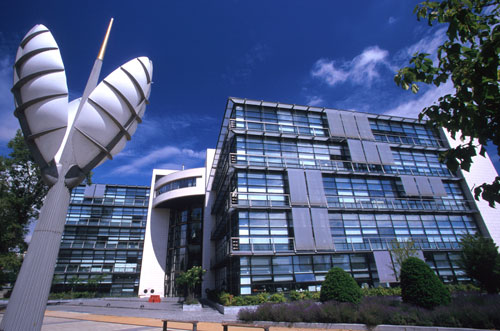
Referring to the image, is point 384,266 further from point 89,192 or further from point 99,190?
point 89,192

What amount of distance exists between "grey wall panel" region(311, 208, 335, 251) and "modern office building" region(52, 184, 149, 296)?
3788 centimetres

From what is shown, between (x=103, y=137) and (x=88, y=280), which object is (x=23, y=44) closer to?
(x=103, y=137)

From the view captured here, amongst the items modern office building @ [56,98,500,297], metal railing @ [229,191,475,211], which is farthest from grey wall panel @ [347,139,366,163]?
metal railing @ [229,191,475,211]

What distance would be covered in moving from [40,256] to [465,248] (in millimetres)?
24171

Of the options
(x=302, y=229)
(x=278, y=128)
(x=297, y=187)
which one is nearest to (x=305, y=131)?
(x=278, y=128)

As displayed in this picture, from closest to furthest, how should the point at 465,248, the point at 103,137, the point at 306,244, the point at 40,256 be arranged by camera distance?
the point at 40,256
the point at 103,137
the point at 465,248
the point at 306,244

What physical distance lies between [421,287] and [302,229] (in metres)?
10.4

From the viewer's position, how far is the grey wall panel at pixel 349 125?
26.9 meters

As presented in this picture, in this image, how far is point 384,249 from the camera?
22.6m

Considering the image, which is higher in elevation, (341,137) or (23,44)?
(341,137)

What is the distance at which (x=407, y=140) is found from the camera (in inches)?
1182

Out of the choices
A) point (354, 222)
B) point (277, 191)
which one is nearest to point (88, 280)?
point (277, 191)

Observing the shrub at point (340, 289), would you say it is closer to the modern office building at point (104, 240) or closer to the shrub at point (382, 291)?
the shrub at point (382, 291)

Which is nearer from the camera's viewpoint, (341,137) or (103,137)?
(103,137)
